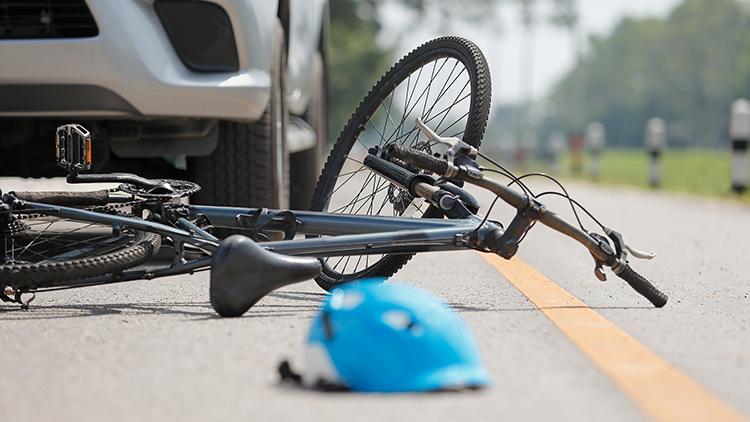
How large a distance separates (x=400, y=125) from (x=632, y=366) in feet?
7.26

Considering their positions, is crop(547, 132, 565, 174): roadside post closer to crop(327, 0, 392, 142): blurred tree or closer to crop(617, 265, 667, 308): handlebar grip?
crop(327, 0, 392, 142): blurred tree

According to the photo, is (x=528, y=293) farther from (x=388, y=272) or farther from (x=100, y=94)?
(x=100, y=94)

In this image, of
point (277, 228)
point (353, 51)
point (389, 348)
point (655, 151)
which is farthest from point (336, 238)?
point (353, 51)

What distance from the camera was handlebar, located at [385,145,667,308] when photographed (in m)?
4.54

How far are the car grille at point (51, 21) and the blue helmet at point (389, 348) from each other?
2795 millimetres

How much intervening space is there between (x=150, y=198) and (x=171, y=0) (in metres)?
1.17

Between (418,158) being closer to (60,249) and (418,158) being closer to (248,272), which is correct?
(248,272)

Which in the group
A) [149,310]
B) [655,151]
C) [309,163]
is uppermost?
[149,310]

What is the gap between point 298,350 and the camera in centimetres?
380

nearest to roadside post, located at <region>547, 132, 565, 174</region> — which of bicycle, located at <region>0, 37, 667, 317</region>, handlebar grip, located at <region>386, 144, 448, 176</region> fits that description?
bicycle, located at <region>0, 37, 667, 317</region>

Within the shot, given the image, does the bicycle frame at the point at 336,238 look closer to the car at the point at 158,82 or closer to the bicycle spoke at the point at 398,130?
the bicycle spoke at the point at 398,130

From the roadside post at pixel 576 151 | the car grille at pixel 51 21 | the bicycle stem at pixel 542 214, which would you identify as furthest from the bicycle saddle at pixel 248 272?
the roadside post at pixel 576 151

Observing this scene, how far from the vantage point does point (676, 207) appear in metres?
12.2

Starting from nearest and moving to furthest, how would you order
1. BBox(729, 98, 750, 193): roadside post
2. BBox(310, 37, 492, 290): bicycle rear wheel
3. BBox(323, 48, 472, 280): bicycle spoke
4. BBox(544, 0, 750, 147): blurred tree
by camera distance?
BBox(310, 37, 492, 290): bicycle rear wheel, BBox(323, 48, 472, 280): bicycle spoke, BBox(729, 98, 750, 193): roadside post, BBox(544, 0, 750, 147): blurred tree
